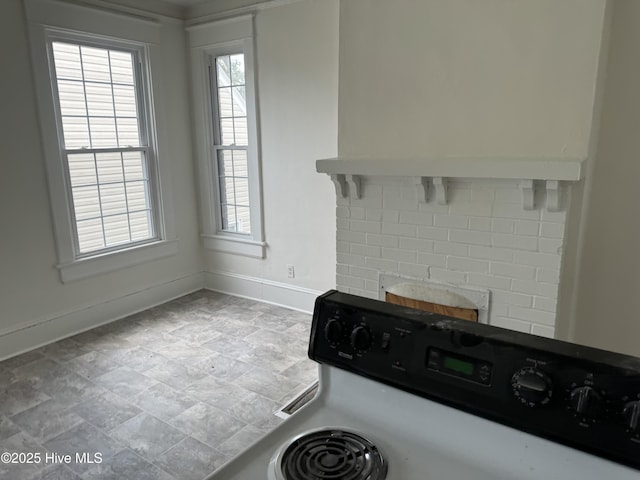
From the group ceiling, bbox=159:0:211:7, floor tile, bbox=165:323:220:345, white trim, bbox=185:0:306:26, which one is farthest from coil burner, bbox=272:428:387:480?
ceiling, bbox=159:0:211:7

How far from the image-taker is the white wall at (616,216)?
221 cm

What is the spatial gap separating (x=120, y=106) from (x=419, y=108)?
2703 millimetres

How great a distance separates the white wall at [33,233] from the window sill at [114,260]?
0.19 feet

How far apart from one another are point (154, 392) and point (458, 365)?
7.89 ft

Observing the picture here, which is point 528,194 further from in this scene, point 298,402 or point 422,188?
point 298,402

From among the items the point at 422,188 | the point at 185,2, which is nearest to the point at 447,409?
the point at 422,188

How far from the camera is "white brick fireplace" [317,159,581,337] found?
2109 millimetres

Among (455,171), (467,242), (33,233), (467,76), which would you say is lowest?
(33,233)

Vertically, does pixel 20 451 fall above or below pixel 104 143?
below

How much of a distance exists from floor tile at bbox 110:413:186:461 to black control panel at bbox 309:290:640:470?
5.38ft

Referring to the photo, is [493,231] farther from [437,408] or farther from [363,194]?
[437,408]

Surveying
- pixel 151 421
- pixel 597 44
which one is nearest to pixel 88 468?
pixel 151 421

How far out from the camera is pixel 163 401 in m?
2.73

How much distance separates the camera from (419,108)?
2.41 metres
